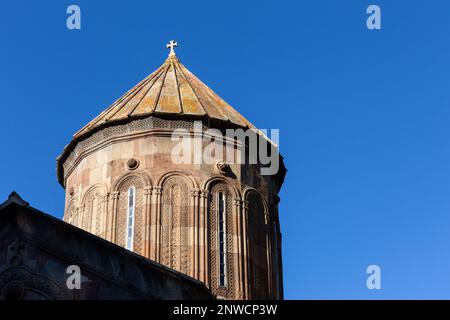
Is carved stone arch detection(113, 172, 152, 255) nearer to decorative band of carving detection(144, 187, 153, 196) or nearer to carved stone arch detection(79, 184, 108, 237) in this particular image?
decorative band of carving detection(144, 187, 153, 196)

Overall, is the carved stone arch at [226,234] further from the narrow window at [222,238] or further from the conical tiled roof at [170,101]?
the conical tiled roof at [170,101]

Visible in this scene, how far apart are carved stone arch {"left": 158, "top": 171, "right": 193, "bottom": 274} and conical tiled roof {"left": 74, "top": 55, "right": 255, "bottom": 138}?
178cm

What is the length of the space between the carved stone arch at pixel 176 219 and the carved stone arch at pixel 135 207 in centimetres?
43

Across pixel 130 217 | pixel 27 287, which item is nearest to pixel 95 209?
pixel 130 217

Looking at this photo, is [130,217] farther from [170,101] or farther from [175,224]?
[170,101]

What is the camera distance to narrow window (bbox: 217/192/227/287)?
2284cm

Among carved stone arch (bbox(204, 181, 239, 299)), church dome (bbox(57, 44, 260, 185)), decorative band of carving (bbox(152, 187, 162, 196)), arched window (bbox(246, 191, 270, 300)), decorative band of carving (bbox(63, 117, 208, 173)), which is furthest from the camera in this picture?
Result: church dome (bbox(57, 44, 260, 185))

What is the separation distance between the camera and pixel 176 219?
23.3m

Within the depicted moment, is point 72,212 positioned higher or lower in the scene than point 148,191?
lower

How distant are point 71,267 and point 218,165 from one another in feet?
24.8

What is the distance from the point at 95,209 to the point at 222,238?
3307 mm

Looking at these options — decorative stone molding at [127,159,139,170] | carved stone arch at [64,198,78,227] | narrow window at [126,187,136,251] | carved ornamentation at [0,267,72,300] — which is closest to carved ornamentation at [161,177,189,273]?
narrow window at [126,187,136,251]
